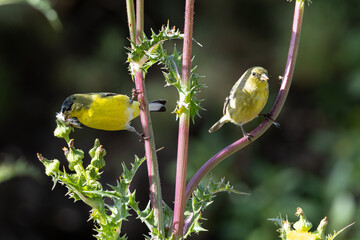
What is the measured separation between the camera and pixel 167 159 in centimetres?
495

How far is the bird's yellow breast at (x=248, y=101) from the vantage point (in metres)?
2.09

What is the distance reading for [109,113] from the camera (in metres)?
2.04

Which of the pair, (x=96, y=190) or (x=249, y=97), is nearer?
(x=96, y=190)

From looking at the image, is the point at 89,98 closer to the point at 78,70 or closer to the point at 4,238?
the point at 78,70

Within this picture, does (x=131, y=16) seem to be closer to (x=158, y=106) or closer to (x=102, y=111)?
(x=102, y=111)

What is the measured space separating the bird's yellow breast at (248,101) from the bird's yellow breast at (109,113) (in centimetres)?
46

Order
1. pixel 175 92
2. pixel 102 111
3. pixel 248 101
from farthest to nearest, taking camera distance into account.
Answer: pixel 175 92, pixel 248 101, pixel 102 111

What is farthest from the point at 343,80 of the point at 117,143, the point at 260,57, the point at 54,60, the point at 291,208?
the point at 54,60

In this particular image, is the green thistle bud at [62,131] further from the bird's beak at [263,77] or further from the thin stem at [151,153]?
the bird's beak at [263,77]

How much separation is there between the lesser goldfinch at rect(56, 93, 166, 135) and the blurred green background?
89.0 inches

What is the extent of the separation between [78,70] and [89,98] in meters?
2.43

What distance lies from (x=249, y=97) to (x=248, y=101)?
0.06 feet

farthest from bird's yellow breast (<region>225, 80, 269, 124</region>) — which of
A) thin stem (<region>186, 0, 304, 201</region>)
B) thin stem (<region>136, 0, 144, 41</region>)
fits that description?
thin stem (<region>136, 0, 144, 41</region>)

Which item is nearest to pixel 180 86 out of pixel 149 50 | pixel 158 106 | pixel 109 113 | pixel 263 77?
pixel 149 50
